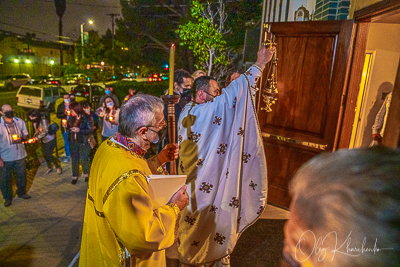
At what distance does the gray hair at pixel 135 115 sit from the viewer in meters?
1.58

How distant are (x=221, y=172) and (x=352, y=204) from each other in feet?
6.74

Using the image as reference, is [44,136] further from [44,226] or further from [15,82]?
[15,82]

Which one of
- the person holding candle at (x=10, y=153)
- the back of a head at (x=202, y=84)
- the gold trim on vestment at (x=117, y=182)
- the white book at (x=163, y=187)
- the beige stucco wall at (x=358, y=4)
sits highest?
the beige stucco wall at (x=358, y=4)

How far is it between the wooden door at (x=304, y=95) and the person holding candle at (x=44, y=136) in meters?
4.82

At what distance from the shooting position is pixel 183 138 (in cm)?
274

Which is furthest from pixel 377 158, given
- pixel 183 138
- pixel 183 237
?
pixel 183 237

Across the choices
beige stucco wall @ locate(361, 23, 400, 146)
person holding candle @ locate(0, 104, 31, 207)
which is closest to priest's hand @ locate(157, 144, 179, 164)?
person holding candle @ locate(0, 104, 31, 207)

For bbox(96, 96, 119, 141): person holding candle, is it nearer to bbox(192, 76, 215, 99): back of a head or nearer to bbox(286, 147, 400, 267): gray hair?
bbox(192, 76, 215, 99): back of a head

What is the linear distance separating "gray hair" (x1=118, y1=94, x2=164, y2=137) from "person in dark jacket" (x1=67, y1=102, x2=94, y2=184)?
4.60 m

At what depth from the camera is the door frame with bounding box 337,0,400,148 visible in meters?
2.51

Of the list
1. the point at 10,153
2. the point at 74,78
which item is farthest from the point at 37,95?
the point at 74,78

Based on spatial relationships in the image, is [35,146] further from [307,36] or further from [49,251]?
[307,36]

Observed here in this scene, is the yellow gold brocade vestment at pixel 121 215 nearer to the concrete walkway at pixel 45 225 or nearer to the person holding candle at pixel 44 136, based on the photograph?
the concrete walkway at pixel 45 225

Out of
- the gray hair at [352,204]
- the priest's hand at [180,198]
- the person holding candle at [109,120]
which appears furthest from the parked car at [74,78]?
the gray hair at [352,204]
